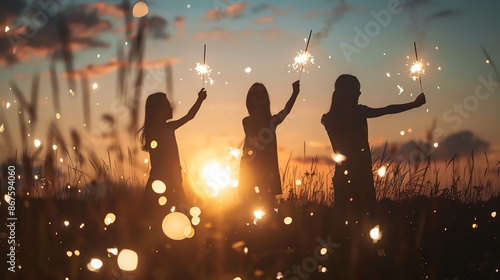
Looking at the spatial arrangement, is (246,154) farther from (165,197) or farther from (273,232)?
(273,232)

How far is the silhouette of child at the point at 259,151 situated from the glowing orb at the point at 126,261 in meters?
3.56

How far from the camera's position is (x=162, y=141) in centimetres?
860

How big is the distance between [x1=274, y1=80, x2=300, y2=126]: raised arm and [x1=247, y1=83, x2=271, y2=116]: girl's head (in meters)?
0.23

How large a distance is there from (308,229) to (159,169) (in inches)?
87.7

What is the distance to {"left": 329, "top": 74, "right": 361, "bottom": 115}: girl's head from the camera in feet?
26.0

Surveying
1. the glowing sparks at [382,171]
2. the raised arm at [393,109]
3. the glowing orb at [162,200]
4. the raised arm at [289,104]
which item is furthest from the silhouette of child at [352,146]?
the glowing orb at [162,200]

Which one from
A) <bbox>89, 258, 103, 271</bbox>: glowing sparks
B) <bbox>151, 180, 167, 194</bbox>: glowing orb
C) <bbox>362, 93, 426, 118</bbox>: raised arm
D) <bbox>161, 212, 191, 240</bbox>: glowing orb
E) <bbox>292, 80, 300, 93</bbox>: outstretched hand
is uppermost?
<bbox>292, 80, 300, 93</bbox>: outstretched hand

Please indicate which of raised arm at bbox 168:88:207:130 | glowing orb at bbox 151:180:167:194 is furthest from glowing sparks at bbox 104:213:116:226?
raised arm at bbox 168:88:207:130

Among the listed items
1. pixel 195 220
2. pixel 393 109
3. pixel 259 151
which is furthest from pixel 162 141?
pixel 393 109

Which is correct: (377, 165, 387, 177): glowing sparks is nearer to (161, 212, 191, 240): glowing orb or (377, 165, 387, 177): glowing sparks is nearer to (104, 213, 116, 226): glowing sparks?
(161, 212, 191, 240): glowing orb

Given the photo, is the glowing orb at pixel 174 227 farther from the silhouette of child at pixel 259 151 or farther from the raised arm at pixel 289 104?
the raised arm at pixel 289 104

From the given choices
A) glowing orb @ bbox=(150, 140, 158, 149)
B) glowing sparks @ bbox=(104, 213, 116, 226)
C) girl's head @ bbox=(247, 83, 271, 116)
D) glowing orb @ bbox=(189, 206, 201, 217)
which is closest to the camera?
glowing sparks @ bbox=(104, 213, 116, 226)

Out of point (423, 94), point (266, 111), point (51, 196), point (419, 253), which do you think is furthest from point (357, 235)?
point (51, 196)

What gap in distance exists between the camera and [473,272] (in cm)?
607
